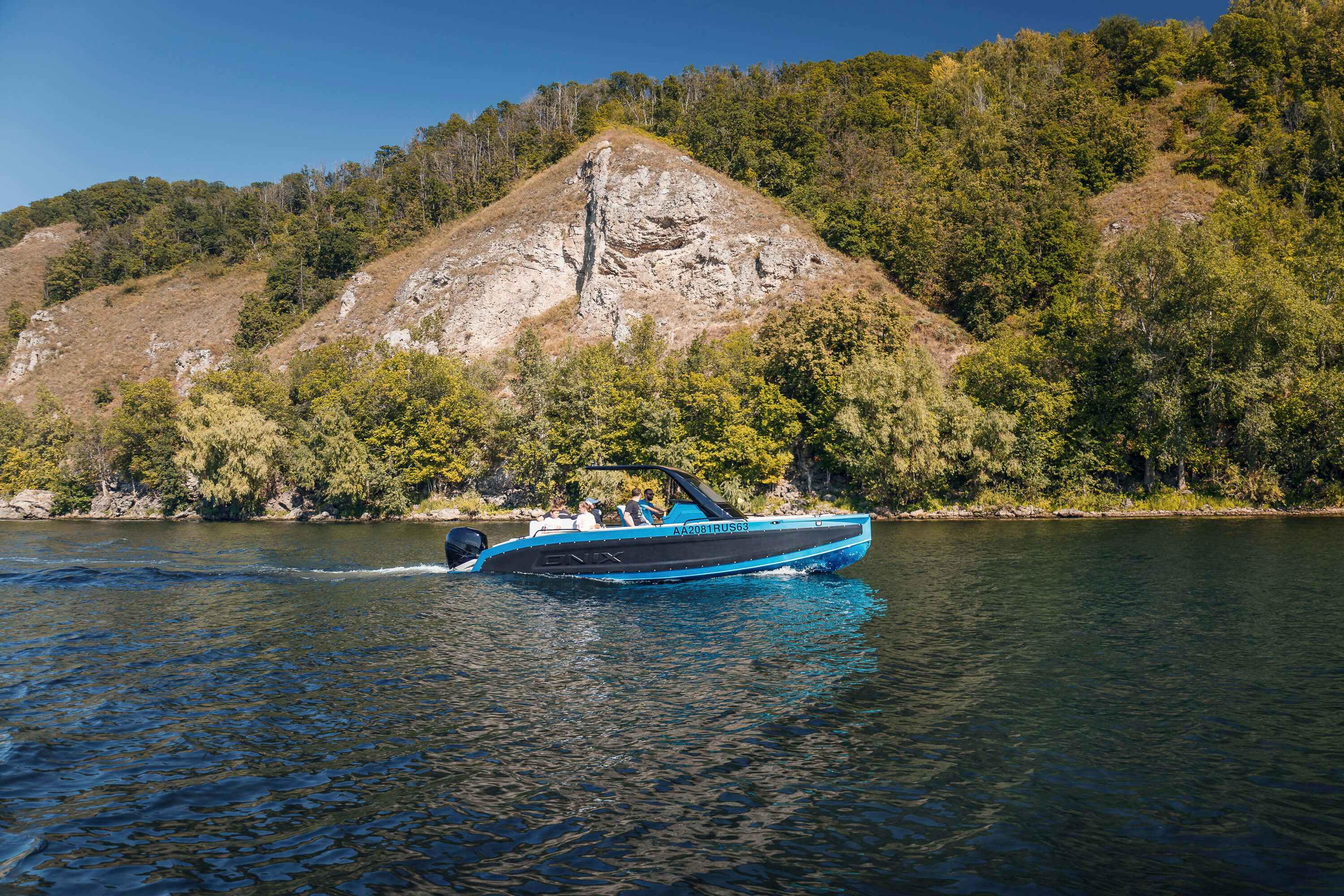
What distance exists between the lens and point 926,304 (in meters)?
77.9

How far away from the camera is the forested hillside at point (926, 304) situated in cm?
4747

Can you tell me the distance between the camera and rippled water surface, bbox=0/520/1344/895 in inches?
256

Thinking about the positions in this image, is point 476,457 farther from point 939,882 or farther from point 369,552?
point 939,882

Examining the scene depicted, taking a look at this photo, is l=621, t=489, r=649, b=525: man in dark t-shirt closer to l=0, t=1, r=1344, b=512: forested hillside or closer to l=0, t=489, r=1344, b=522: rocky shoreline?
l=0, t=489, r=1344, b=522: rocky shoreline

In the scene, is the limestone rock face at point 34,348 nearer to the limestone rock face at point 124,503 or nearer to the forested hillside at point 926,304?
the forested hillside at point 926,304

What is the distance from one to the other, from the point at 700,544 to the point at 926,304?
213 feet

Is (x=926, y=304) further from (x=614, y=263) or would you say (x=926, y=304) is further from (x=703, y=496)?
(x=703, y=496)

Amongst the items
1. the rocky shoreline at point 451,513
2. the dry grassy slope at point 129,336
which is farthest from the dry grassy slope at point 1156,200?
the dry grassy slope at point 129,336

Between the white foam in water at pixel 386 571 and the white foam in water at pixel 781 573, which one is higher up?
the white foam in water at pixel 781 573

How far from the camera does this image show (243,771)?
28.6 ft

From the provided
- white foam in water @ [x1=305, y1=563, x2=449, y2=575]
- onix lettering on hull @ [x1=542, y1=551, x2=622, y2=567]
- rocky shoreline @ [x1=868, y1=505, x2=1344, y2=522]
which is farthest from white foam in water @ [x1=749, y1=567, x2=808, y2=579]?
rocky shoreline @ [x1=868, y1=505, x2=1344, y2=522]

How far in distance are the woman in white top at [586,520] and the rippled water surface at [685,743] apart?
12.2ft

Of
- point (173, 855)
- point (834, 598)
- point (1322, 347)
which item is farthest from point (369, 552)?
point (1322, 347)

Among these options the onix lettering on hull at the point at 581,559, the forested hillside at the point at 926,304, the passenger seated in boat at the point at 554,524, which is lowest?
the onix lettering on hull at the point at 581,559
